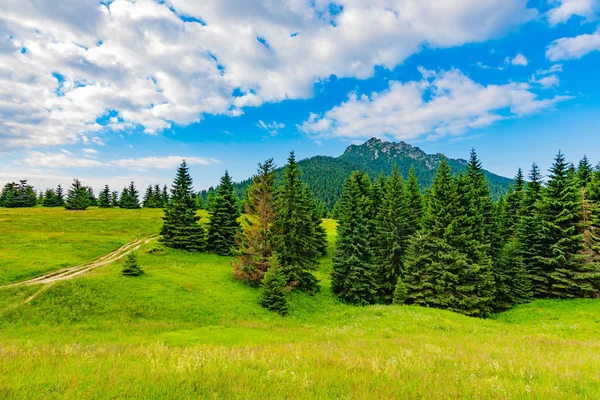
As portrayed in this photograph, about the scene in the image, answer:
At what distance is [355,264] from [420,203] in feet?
60.4

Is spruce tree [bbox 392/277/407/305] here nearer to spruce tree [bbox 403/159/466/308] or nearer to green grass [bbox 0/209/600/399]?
spruce tree [bbox 403/159/466/308]

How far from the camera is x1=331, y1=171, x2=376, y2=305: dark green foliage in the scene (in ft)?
114

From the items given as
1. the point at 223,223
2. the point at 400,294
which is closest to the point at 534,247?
the point at 400,294

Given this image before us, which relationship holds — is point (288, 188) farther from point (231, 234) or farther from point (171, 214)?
point (171, 214)

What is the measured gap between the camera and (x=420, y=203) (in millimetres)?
46094

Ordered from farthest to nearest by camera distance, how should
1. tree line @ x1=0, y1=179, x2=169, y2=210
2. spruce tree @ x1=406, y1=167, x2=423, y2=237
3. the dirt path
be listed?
tree line @ x1=0, y1=179, x2=169, y2=210 < spruce tree @ x1=406, y1=167, x2=423, y2=237 < the dirt path

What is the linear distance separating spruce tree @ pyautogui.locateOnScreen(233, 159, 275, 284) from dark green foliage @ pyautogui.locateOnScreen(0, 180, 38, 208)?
10991 centimetres

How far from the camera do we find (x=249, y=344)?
13938mm

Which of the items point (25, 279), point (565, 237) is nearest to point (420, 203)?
point (565, 237)

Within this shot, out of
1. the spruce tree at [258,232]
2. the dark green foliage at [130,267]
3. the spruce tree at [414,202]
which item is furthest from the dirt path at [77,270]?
the spruce tree at [414,202]

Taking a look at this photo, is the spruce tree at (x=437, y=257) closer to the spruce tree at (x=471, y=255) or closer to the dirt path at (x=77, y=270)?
the spruce tree at (x=471, y=255)

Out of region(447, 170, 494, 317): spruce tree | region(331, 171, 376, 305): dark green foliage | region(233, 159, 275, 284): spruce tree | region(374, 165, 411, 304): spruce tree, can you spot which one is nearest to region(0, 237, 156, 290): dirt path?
region(233, 159, 275, 284): spruce tree

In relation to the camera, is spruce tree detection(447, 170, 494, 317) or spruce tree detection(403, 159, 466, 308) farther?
spruce tree detection(403, 159, 466, 308)

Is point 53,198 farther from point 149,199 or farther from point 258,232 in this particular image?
point 258,232
